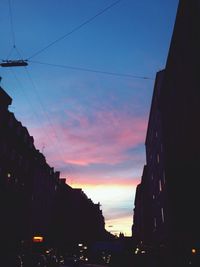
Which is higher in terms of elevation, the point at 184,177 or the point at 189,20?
the point at 189,20

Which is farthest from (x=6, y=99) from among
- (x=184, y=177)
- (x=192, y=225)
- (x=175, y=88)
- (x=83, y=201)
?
(x=83, y=201)

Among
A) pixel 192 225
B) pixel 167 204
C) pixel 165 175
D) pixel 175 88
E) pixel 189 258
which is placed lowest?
pixel 189 258

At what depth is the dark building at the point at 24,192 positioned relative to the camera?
147 feet

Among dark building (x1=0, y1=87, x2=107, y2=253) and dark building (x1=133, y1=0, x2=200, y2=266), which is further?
dark building (x1=0, y1=87, x2=107, y2=253)

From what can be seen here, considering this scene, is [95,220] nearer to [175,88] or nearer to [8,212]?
[8,212]

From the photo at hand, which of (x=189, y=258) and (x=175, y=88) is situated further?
(x=175, y=88)

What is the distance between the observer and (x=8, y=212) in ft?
152

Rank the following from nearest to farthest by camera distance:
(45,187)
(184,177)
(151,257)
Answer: (151,257) → (184,177) → (45,187)

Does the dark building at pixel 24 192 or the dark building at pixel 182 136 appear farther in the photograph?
the dark building at pixel 24 192

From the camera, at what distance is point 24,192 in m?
53.7

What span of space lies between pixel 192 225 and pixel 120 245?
1960cm

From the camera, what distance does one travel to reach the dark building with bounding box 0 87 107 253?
44906 millimetres

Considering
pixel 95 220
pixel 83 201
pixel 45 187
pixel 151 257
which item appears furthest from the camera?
pixel 95 220

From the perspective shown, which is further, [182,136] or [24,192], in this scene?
[24,192]
